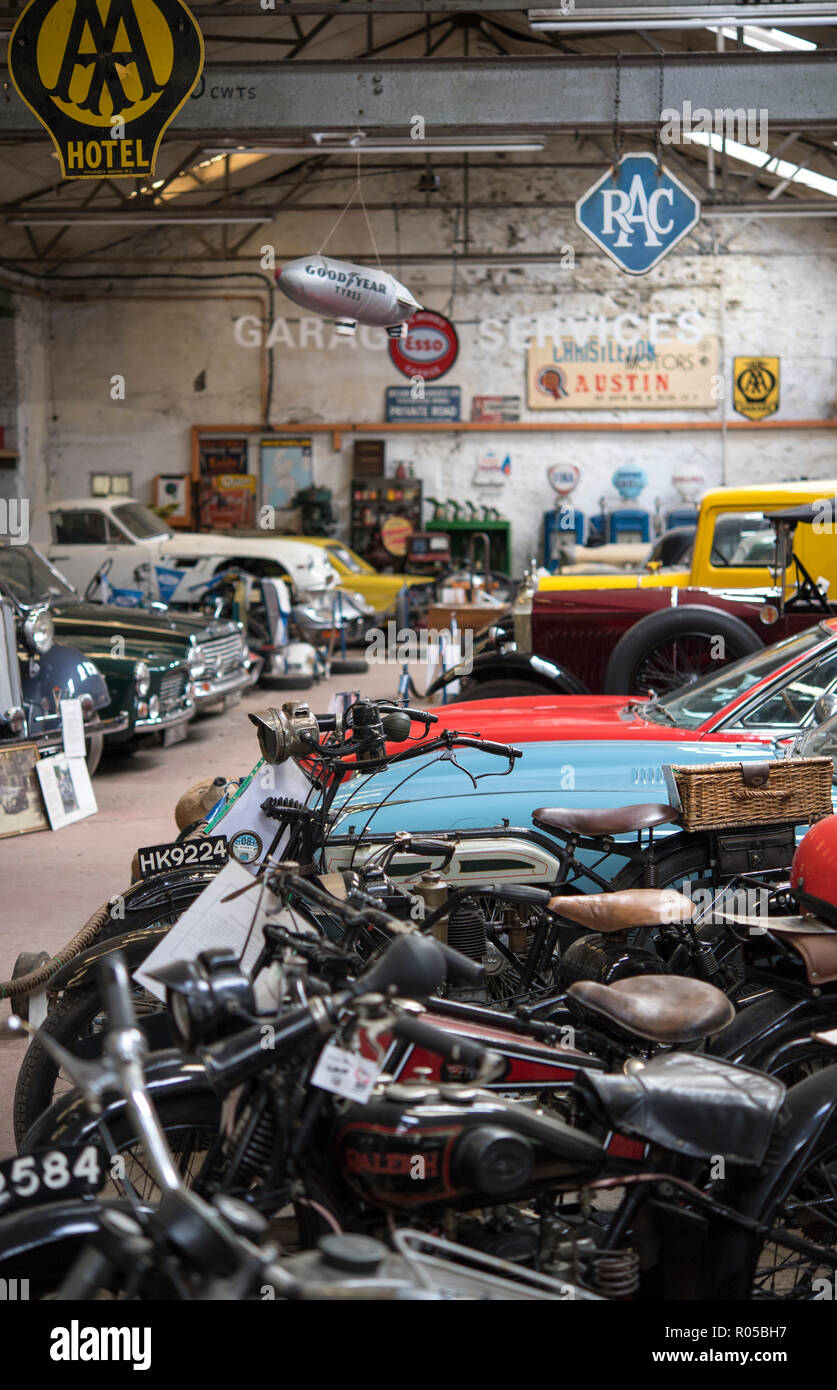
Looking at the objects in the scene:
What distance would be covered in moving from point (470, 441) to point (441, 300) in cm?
221

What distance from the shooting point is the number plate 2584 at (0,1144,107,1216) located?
192cm

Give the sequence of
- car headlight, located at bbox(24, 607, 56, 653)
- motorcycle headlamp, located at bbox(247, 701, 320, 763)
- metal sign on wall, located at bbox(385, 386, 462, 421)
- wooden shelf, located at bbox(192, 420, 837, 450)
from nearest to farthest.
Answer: motorcycle headlamp, located at bbox(247, 701, 320, 763) → car headlight, located at bbox(24, 607, 56, 653) → wooden shelf, located at bbox(192, 420, 837, 450) → metal sign on wall, located at bbox(385, 386, 462, 421)

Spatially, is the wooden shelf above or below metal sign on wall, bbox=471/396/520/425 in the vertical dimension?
below

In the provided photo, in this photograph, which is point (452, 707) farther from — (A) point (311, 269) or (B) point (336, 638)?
(B) point (336, 638)

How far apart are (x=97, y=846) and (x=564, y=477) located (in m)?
13.8

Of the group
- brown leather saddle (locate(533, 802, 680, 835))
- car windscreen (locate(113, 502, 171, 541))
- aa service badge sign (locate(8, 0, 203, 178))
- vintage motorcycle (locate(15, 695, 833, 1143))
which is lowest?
vintage motorcycle (locate(15, 695, 833, 1143))


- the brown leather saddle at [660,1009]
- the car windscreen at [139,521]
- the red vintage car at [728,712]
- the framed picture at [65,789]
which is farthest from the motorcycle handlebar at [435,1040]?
the car windscreen at [139,521]

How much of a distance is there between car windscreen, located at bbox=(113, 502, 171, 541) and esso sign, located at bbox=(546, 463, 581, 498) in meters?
7.15

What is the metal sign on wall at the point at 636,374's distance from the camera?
19.2 meters

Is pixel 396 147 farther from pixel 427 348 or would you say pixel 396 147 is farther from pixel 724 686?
pixel 427 348

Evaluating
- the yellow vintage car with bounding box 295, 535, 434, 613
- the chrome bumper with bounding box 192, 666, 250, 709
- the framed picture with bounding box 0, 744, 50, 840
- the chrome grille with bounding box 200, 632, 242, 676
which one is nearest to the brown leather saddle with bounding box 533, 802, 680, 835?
the framed picture with bounding box 0, 744, 50, 840

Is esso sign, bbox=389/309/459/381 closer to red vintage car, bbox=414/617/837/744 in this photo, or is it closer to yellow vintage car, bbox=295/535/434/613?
yellow vintage car, bbox=295/535/434/613

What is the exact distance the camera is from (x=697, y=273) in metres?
Result: 19.2

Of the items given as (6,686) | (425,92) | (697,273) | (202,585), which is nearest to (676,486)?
(697,273)
